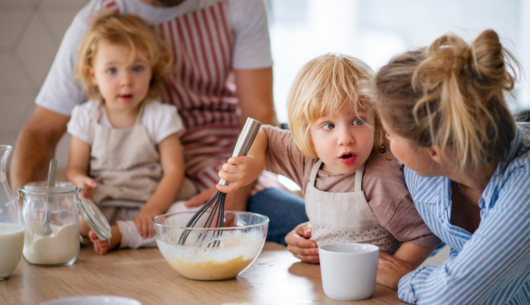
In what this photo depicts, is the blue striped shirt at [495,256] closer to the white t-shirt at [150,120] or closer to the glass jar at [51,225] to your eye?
the glass jar at [51,225]

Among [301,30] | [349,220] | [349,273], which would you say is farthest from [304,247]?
[301,30]

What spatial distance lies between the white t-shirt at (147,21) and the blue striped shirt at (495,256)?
3.06 feet

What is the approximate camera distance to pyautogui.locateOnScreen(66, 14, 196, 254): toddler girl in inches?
50.9

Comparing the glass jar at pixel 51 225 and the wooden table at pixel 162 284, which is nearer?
the wooden table at pixel 162 284

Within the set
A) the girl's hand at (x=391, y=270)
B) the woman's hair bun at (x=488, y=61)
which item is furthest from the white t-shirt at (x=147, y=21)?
the woman's hair bun at (x=488, y=61)

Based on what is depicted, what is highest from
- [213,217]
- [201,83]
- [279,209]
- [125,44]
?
[125,44]

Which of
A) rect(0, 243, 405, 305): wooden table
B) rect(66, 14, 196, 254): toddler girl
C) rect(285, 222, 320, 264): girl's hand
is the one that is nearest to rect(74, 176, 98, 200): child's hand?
rect(66, 14, 196, 254): toddler girl

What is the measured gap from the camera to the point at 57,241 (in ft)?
3.13

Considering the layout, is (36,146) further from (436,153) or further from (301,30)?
(301,30)

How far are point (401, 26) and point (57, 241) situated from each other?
2.17m

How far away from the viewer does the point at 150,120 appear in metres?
1.35

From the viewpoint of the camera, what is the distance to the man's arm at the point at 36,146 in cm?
136

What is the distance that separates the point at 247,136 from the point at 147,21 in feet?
2.47

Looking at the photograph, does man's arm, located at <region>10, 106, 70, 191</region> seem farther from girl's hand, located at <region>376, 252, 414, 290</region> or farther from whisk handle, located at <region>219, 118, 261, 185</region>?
girl's hand, located at <region>376, 252, 414, 290</region>
